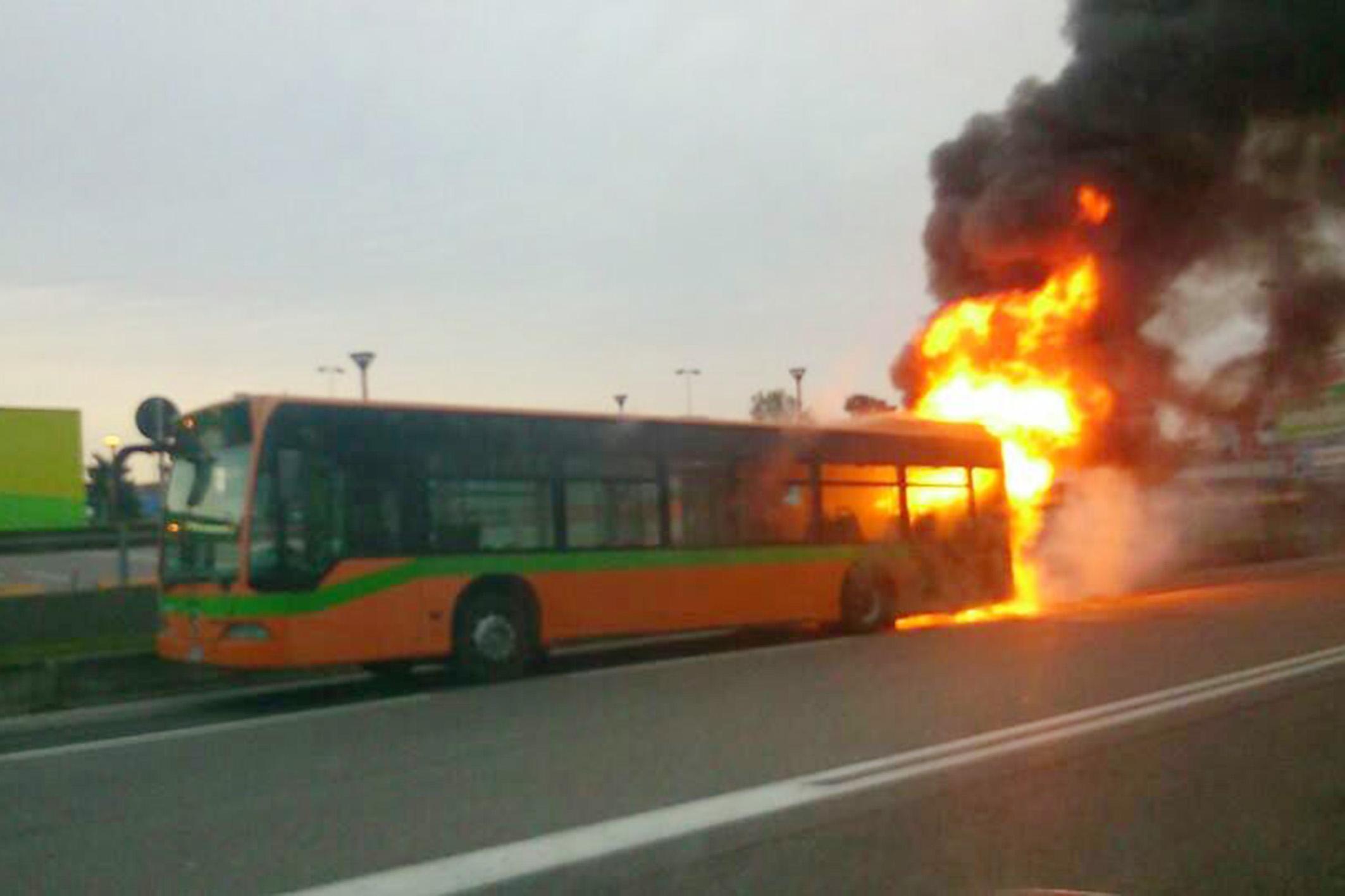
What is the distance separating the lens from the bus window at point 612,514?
1366cm

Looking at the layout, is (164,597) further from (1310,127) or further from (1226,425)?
(1226,425)

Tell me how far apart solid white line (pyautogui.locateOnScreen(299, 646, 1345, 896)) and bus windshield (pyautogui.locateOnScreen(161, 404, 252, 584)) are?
230 inches

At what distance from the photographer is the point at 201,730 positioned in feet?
34.9

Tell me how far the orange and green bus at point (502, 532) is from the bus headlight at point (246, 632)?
21mm

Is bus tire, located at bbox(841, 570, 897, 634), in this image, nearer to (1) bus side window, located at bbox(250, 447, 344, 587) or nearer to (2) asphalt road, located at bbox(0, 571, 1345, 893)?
(2) asphalt road, located at bbox(0, 571, 1345, 893)

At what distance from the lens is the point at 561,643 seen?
44.1 feet

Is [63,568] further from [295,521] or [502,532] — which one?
[295,521]

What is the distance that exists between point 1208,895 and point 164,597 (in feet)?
31.3

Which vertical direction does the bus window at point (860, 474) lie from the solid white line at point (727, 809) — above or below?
above

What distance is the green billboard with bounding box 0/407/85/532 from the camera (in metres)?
27.7

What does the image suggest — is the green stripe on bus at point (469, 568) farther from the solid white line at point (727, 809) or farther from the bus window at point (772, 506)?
the solid white line at point (727, 809)

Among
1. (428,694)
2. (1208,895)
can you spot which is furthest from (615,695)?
(1208,895)

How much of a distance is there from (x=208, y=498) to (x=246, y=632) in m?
1.45

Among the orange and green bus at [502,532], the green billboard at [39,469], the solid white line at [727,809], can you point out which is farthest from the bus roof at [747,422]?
the green billboard at [39,469]
